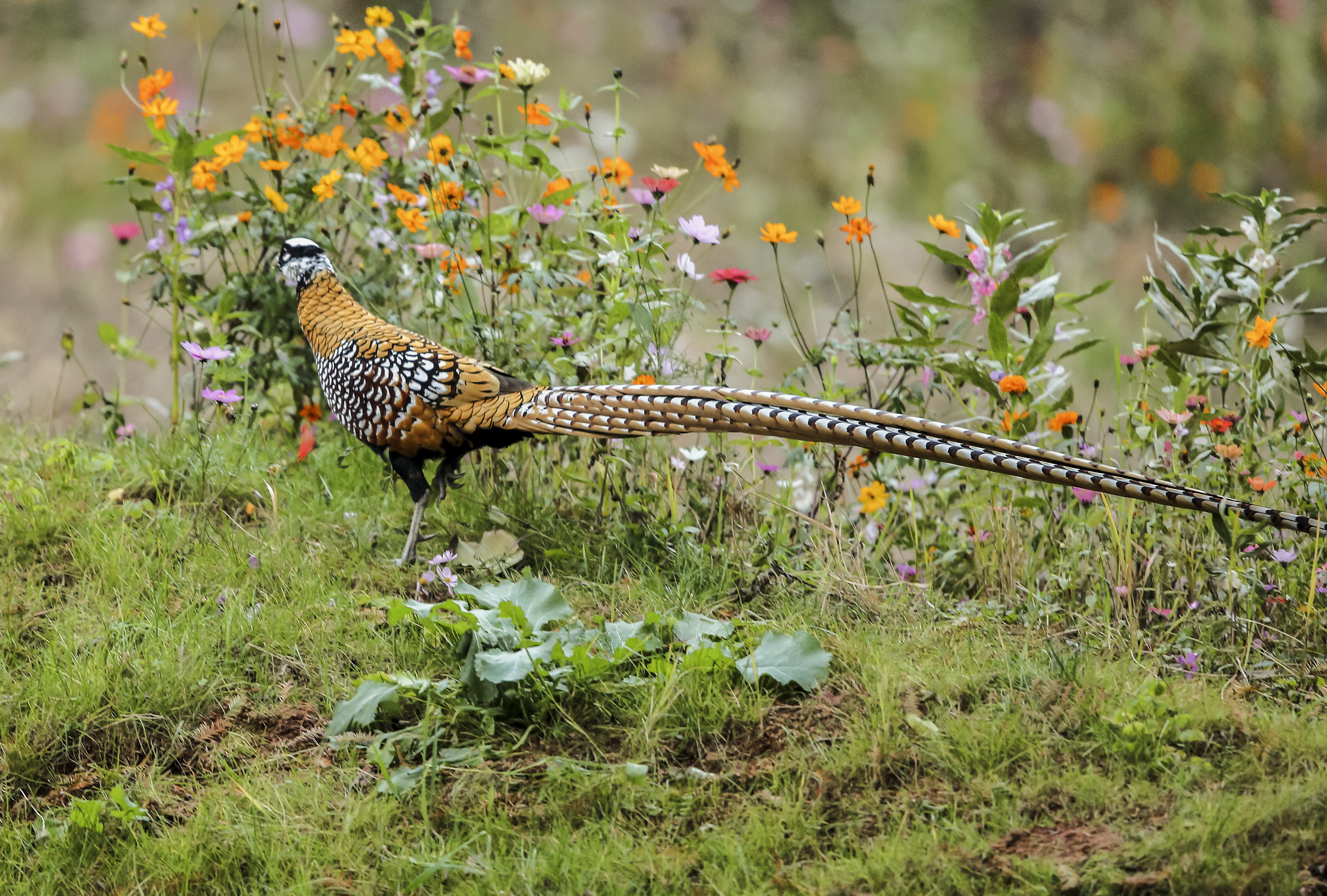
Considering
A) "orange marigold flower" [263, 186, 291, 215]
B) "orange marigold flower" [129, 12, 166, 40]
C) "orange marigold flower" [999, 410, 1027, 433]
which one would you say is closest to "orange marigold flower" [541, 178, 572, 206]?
"orange marigold flower" [263, 186, 291, 215]

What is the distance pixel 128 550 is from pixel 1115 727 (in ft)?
10.6

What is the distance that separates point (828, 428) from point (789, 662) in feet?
2.17

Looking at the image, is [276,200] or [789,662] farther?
[276,200]

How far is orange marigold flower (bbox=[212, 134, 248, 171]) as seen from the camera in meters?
4.63

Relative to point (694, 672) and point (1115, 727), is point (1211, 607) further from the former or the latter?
point (694, 672)

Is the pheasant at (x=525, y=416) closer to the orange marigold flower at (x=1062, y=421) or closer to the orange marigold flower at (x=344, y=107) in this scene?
the orange marigold flower at (x=1062, y=421)

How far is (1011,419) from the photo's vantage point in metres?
3.89

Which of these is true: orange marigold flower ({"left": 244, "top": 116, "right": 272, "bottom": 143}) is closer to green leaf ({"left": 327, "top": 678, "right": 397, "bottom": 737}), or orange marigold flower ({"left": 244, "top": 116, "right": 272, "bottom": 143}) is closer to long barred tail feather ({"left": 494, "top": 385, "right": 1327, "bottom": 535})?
long barred tail feather ({"left": 494, "top": 385, "right": 1327, "bottom": 535})

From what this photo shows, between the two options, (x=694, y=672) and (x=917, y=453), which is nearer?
(x=917, y=453)

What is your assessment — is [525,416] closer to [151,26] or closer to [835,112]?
[151,26]

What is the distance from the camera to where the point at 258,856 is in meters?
2.74

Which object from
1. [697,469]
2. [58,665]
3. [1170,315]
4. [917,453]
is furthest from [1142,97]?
[58,665]

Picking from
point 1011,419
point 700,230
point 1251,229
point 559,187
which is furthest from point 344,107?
point 1251,229

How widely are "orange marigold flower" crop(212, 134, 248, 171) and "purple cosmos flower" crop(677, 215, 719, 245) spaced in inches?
74.4
